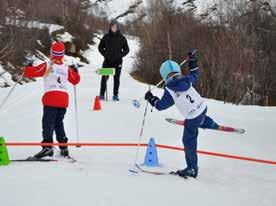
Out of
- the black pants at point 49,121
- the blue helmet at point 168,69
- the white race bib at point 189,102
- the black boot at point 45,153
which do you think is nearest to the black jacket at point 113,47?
the black pants at point 49,121

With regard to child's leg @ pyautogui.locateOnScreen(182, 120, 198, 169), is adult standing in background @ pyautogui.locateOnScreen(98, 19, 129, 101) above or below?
above

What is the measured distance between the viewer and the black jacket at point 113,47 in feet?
37.6

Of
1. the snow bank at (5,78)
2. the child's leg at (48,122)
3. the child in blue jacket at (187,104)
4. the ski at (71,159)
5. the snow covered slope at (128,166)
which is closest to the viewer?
the snow covered slope at (128,166)

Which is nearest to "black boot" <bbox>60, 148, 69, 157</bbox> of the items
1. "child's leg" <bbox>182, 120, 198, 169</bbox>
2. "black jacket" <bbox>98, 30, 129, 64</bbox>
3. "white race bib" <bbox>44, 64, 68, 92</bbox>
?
"white race bib" <bbox>44, 64, 68, 92</bbox>

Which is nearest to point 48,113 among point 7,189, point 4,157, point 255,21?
point 4,157

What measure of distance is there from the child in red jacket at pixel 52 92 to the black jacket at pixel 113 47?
4.85m

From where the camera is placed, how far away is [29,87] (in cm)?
1422

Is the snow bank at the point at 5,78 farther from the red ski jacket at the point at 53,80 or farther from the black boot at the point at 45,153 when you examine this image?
the black boot at the point at 45,153

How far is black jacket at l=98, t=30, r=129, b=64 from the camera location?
37.6 ft

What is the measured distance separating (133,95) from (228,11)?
10.8 metres

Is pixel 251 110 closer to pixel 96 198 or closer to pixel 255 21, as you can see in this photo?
pixel 96 198

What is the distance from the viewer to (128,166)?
6359 mm

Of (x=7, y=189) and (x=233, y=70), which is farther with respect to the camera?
(x=233, y=70)

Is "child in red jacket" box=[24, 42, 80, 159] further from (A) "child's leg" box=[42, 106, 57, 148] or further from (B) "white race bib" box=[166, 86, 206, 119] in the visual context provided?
(B) "white race bib" box=[166, 86, 206, 119]
